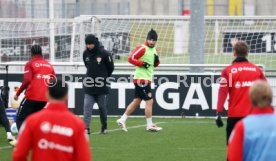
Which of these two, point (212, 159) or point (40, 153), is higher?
point (40, 153)

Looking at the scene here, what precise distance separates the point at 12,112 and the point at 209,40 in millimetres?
12529

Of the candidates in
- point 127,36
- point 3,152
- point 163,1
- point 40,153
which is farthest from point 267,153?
point 163,1

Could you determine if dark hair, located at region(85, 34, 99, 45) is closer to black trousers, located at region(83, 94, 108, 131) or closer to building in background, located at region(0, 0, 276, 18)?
black trousers, located at region(83, 94, 108, 131)

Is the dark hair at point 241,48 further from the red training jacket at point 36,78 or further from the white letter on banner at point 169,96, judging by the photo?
the white letter on banner at point 169,96

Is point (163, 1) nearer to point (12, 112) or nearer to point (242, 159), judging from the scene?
point (12, 112)

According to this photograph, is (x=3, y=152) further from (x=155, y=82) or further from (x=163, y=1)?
(x=163, y=1)

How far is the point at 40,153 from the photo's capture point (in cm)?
685

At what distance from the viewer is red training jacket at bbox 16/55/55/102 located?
12.9 metres

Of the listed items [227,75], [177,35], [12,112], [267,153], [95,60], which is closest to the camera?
[267,153]

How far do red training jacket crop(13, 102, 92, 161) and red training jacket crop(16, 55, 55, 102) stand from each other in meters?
6.06

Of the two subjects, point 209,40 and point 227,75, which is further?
point 209,40

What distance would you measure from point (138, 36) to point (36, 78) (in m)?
12.5

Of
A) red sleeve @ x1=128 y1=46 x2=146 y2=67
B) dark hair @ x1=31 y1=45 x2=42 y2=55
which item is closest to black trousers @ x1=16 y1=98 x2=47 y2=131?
dark hair @ x1=31 y1=45 x2=42 y2=55

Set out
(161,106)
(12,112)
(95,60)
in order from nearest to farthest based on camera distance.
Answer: (95,60), (12,112), (161,106)
